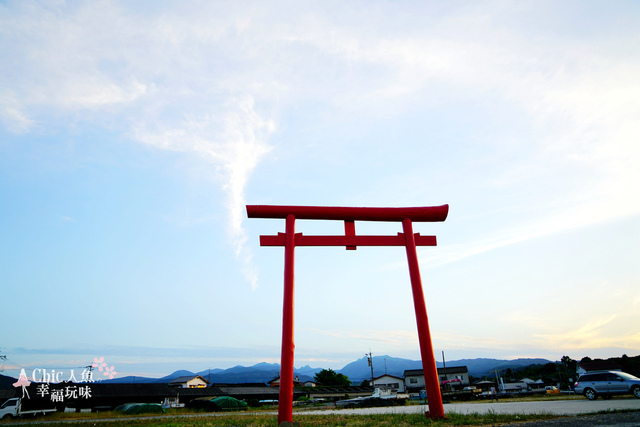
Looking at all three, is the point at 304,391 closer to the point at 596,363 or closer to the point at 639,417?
the point at 596,363

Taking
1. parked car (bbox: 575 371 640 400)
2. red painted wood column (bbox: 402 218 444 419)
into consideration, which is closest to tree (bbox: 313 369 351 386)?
parked car (bbox: 575 371 640 400)

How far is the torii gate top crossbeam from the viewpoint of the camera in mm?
9297

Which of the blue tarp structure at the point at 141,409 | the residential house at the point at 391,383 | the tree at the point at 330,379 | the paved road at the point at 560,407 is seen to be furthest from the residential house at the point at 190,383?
the paved road at the point at 560,407

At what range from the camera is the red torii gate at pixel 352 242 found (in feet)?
26.1

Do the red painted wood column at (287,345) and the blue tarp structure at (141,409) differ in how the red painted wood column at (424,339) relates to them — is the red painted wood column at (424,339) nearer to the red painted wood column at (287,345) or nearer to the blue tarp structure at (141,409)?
the red painted wood column at (287,345)


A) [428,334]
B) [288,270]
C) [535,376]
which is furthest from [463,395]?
[535,376]

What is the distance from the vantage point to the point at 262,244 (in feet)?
29.8

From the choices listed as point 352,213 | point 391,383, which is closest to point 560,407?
point 352,213

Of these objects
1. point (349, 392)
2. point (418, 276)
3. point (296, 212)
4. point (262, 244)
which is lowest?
point (349, 392)

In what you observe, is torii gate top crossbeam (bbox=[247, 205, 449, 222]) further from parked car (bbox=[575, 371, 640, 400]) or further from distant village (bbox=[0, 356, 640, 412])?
distant village (bbox=[0, 356, 640, 412])

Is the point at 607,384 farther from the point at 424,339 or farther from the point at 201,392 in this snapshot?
the point at 201,392

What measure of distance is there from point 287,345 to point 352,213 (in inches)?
147

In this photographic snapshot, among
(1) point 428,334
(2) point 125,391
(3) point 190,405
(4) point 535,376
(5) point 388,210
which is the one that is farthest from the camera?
(4) point 535,376

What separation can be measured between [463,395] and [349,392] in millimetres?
21113
